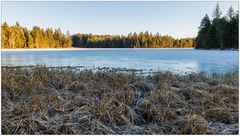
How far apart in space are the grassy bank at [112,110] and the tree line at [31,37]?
2084 inches

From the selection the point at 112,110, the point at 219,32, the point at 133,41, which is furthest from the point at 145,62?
the point at 133,41

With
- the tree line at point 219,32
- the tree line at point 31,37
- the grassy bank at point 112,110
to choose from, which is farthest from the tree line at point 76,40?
the grassy bank at point 112,110

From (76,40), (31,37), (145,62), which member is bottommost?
(145,62)

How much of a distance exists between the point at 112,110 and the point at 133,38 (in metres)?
87.7

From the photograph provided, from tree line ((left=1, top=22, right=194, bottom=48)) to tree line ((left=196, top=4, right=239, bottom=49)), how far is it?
108ft

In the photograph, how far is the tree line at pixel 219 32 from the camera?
43688 mm

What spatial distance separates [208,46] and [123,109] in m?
46.7

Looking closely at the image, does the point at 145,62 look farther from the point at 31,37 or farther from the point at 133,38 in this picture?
the point at 133,38

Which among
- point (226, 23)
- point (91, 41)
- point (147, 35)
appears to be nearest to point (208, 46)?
point (226, 23)

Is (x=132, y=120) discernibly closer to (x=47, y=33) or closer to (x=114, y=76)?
(x=114, y=76)

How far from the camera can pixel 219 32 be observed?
44.4 m

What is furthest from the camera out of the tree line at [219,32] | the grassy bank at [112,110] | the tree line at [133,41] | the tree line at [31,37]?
the tree line at [133,41]

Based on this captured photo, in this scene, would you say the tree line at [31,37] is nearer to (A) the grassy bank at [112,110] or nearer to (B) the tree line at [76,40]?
(B) the tree line at [76,40]

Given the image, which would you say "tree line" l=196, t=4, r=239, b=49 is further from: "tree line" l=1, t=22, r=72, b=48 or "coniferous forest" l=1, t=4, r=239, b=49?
"tree line" l=1, t=22, r=72, b=48
